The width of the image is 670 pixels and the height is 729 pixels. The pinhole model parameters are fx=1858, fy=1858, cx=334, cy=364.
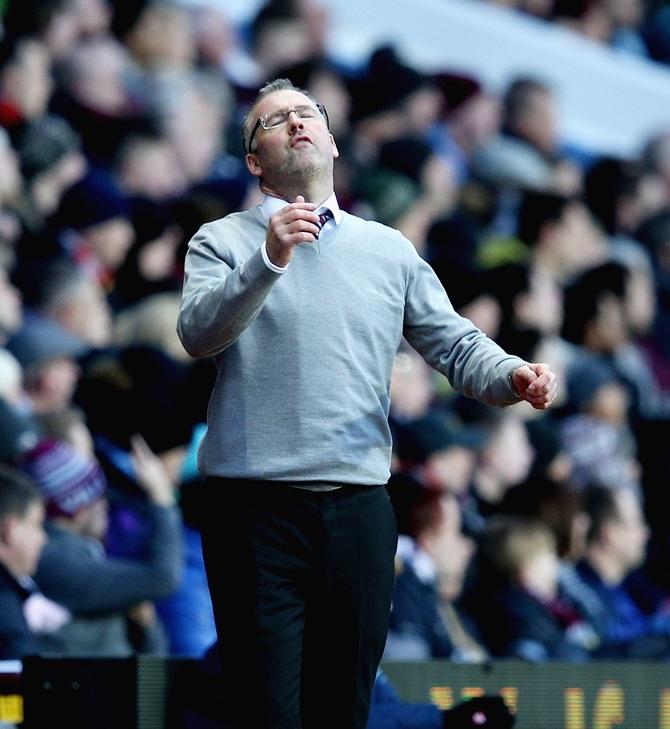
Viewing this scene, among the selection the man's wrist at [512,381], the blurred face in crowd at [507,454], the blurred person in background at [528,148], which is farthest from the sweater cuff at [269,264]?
the blurred person in background at [528,148]

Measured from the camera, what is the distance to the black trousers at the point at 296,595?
3.79 metres

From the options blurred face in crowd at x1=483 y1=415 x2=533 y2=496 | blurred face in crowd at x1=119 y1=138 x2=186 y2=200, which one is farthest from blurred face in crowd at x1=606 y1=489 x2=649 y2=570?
blurred face in crowd at x1=119 y1=138 x2=186 y2=200

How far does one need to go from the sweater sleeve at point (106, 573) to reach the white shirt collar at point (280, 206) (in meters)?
2.28

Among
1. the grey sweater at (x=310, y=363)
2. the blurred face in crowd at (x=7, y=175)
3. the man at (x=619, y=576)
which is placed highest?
the grey sweater at (x=310, y=363)

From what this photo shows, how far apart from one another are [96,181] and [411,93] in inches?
132

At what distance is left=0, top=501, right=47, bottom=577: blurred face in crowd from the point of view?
18.5 ft

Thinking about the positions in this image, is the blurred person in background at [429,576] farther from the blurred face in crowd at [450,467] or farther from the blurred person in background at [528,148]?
the blurred person in background at [528,148]

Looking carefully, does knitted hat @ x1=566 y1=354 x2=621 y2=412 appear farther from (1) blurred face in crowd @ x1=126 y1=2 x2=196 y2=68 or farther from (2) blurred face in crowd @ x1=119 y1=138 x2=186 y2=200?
(1) blurred face in crowd @ x1=126 y1=2 x2=196 y2=68

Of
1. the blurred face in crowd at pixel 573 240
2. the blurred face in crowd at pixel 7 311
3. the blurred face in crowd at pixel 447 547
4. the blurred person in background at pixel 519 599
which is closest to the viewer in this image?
the blurred face in crowd at pixel 7 311

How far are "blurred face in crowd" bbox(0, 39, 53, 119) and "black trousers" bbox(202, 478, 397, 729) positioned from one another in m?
4.31

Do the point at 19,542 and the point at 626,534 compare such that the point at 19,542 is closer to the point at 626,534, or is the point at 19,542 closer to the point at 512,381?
the point at 512,381

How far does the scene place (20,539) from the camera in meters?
5.66

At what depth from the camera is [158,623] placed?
6.40 m

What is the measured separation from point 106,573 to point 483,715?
5.62ft
